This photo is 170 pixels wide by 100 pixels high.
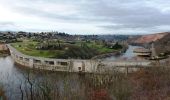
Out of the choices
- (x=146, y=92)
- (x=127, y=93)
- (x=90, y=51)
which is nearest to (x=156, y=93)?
(x=146, y=92)

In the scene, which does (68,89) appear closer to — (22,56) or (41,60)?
(41,60)

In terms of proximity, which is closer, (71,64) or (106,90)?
(106,90)

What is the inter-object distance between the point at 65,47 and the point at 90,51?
884 cm

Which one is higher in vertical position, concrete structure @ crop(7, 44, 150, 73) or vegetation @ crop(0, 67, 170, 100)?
vegetation @ crop(0, 67, 170, 100)

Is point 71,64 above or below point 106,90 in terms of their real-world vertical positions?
below

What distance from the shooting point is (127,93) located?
89.8 feet

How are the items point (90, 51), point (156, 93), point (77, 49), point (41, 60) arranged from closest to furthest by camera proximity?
1. point (156, 93)
2. point (41, 60)
3. point (77, 49)
4. point (90, 51)

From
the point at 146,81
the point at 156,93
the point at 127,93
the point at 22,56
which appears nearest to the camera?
the point at 127,93

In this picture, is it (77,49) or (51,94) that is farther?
(77,49)

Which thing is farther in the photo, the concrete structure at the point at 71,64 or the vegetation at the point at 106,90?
the concrete structure at the point at 71,64

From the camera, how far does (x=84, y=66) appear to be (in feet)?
207

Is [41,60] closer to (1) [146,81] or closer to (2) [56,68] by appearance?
(2) [56,68]

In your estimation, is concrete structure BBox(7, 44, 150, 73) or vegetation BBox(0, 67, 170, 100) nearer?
vegetation BBox(0, 67, 170, 100)

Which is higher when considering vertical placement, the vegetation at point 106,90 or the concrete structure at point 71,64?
the vegetation at point 106,90
